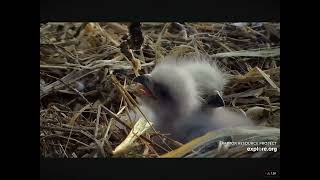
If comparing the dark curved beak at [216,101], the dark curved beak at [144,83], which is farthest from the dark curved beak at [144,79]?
the dark curved beak at [216,101]

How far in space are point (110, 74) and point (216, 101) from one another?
848 millimetres

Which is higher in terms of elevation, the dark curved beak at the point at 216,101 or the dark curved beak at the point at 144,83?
the dark curved beak at the point at 144,83

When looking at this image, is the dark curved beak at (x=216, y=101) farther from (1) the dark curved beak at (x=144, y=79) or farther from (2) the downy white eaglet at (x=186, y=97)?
(1) the dark curved beak at (x=144, y=79)

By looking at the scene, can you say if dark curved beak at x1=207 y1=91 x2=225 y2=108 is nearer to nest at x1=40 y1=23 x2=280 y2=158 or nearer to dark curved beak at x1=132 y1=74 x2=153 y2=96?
nest at x1=40 y1=23 x2=280 y2=158

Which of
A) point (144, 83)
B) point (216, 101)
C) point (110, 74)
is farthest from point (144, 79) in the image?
point (216, 101)

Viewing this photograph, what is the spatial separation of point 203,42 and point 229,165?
0.98m

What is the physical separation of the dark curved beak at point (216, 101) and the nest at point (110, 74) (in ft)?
0.18

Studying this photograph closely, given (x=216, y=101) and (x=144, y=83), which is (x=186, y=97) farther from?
(x=144, y=83)

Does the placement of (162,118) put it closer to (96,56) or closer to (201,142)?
(201,142)

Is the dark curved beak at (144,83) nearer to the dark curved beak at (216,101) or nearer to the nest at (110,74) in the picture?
the nest at (110,74)

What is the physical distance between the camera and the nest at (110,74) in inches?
152

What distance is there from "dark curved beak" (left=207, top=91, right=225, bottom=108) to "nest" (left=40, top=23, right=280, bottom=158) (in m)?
0.05

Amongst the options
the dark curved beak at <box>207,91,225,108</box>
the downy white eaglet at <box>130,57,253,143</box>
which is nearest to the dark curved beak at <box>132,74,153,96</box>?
the downy white eaglet at <box>130,57,253,143</box>
